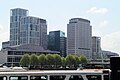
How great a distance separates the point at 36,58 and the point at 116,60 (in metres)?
104

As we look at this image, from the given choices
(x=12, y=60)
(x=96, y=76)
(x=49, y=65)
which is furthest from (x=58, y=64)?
(x=96, y=76)

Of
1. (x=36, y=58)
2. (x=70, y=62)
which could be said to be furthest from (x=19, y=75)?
(x=70, y=62)

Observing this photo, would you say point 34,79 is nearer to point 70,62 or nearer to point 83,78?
point 83,78

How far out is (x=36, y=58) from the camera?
11494cm

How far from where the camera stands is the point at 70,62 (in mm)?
122688

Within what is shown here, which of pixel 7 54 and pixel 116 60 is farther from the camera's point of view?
pixel 7 54

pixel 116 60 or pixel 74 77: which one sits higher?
pixel 116 60

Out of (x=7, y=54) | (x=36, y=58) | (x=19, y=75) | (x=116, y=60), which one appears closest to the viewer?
(x=116, y=60)

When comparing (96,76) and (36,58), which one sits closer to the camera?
(96,76)

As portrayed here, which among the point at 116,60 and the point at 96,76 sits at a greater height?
the point at 116,60

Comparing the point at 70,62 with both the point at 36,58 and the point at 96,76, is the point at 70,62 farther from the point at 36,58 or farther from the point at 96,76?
the point at 96,76

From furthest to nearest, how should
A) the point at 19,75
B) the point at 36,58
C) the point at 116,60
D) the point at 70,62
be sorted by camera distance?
the point at 70,62 → the point at 36,58 → the point at 19,75 → the point at 116,60

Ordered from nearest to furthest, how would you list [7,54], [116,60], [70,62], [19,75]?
[116,60]
[19,75]
[70,62]
[7,54]

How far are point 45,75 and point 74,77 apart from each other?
189cm
